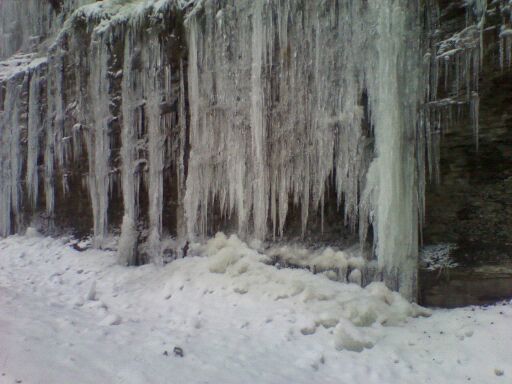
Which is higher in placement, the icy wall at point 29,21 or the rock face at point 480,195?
the icy wall at point 29,21

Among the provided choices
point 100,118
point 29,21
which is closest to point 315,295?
point 100,118

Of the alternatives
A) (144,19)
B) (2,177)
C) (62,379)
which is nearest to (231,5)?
(144,19)

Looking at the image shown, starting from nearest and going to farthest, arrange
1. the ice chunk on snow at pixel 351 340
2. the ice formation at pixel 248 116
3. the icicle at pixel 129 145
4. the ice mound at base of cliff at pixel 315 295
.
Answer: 1. the ice chunk on snow at pixel 351 340
2. the ice mound at base of cliff at pixel 315 295
3. the ice formation at pixel 248 116
4. the icicle at pixel 129 145

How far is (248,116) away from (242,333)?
3.67 m

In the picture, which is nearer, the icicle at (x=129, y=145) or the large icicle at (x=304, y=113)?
the large icicle at (x=304, y=113)

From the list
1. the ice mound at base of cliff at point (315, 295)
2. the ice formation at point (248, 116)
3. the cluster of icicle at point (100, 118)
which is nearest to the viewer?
the ice mound at base of cliff at point (315, 295)

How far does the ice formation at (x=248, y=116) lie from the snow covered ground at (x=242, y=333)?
761mm

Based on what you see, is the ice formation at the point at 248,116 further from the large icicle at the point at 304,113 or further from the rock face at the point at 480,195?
the rock face at the point at 480,195

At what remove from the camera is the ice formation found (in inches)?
221

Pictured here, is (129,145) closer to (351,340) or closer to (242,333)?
(242,333)

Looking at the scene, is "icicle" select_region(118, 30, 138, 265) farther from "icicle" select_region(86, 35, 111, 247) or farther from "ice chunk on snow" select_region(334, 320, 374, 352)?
"ice chunk on snow" select_region(334, 320, 374, 352)

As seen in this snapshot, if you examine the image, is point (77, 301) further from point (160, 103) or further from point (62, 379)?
point (160, 103)

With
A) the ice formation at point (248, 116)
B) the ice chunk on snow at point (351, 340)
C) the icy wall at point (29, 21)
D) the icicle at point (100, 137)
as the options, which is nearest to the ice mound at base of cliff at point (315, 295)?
the ice chunk on snow at point (351, 340)

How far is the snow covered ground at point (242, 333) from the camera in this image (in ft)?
12.6
